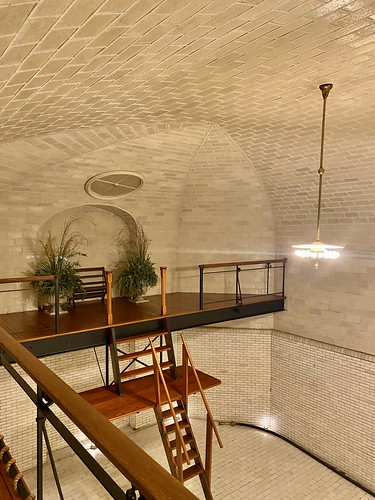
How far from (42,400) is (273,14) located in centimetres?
267

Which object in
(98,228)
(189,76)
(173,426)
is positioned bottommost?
(173,426)

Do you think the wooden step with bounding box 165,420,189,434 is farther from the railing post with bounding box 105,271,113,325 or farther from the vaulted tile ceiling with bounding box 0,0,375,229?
the vaulted tile ceiling with bounding box 0,0,375,229

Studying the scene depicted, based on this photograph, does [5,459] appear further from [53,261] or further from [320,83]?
[53,261]

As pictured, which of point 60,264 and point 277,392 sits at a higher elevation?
point 60,264

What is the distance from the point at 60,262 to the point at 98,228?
1608mm

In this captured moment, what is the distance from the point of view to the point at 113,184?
6891 mm

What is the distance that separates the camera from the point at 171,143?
5.86m

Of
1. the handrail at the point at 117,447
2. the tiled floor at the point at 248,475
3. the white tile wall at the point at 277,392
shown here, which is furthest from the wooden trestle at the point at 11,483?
the white tile wall at the point at 277,392

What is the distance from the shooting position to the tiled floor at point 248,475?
6316 millimetres

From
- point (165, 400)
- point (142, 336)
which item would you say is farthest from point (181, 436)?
point (142, 336)

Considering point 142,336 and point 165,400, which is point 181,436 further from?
point 142,336

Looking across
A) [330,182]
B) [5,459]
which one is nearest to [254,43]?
[5,459]

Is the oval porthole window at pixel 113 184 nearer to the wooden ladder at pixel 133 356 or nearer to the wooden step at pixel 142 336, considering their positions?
the wooden ladder at pixel 133 356

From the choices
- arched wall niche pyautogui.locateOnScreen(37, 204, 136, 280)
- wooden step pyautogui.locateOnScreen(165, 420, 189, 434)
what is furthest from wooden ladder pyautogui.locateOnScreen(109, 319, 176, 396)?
arched wall niche pyautogui.locateOnScreen(37, 204, 136, 280)
